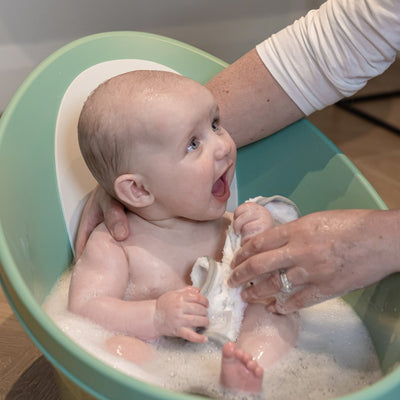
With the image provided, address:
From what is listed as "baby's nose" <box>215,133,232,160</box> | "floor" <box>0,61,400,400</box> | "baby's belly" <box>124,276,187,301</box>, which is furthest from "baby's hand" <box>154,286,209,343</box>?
"floor" <box>0,61,400,400</box>

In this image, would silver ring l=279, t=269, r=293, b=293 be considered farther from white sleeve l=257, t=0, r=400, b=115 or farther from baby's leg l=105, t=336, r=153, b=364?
white sleeve l=257, t=0, r=400, b=115

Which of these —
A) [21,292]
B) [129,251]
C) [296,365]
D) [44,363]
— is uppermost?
[21,292]

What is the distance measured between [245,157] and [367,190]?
0.95 ft

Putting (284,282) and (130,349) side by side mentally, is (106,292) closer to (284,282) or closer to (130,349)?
(130,349)

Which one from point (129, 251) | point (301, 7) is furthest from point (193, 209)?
point (301, 7)

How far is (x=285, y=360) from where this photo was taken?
0.92m

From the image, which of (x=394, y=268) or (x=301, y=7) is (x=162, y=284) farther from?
(x=301, y=7)

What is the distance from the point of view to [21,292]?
764mm

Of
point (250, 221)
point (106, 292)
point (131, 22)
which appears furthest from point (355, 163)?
point (106, 292)

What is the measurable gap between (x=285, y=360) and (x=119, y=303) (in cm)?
27

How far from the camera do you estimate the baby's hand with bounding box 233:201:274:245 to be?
972 mm

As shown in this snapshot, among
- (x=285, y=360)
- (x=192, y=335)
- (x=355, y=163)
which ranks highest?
(x=192, y=335)

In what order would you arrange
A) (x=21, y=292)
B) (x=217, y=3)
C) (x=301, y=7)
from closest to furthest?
(x=21, y=292) < (x=217, y=3) < (x=301, y=7)

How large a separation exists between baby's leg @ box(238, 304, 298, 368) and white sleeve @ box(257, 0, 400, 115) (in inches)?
17.4
